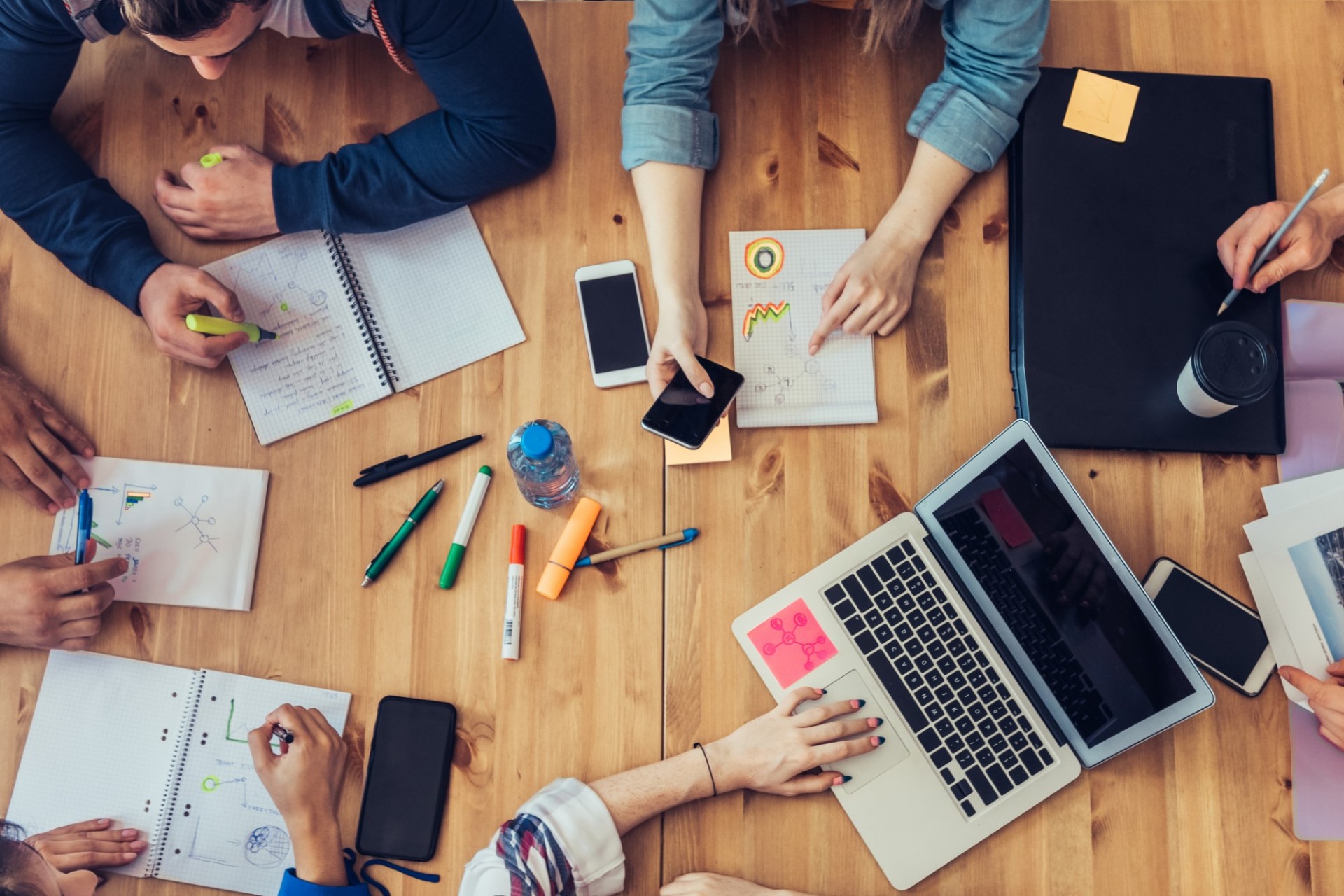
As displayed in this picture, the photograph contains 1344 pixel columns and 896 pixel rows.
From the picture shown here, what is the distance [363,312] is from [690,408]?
16.5 inches

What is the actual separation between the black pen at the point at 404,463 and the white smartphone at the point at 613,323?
177 mm

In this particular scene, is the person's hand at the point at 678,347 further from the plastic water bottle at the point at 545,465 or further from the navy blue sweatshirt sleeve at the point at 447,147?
the navy blue sweatshirt sleeve at the point at 447,147

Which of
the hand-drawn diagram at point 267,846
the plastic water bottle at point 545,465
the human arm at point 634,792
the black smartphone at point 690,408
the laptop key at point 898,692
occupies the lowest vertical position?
the hand-drawn diagram at point 267,846

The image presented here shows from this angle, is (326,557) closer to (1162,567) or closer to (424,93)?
(424,93)

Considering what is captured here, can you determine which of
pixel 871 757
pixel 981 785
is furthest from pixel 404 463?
pixel 981 785

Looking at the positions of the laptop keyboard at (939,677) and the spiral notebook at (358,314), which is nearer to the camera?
the laptop keyboard at (939,677)

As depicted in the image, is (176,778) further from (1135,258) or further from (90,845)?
(1135,258)

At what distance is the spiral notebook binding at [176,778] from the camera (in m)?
1.01

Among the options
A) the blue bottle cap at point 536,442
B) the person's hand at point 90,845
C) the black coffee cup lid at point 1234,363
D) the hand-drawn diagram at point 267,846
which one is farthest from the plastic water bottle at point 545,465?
the black coffee cup lid at point 1234,363

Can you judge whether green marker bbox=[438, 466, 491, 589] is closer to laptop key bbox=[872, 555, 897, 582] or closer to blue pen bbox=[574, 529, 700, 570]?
blue pen bbox=[574, 529, 700, 570]

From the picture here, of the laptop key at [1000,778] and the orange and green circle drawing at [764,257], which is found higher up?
the orange and green circle drawing at [764,257]

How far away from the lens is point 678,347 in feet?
3.44

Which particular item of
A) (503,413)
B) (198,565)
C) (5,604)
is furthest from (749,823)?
(5,604)

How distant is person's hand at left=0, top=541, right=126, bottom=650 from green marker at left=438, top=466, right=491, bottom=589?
373 mm
